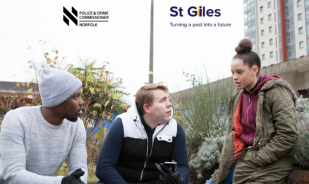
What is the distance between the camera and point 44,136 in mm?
1885

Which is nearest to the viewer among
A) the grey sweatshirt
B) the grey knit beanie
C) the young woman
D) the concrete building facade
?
the grey sweatshirt

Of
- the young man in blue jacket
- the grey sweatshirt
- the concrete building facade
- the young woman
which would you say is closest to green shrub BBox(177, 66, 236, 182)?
the young woman

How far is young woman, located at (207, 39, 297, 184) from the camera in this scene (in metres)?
2.17

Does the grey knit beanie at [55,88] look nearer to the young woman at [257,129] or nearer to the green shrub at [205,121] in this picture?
the young woman at [257,129]

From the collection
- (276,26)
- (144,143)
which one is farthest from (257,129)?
(276,26)

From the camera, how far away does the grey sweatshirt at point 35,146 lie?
5.55 feet

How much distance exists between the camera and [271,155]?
7.08 ft

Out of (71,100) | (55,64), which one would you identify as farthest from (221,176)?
(55,64)

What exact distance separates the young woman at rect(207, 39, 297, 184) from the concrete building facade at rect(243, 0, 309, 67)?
4638cm

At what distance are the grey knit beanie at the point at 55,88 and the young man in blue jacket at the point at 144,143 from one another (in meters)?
0.59

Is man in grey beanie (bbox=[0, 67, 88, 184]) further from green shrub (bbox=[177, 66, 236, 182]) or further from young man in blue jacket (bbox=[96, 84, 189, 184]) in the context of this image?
green shrub (bbox=[177, 66, 236, 182])

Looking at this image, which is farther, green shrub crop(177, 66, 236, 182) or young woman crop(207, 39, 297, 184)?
green shrub crop(177, 66, 236, 182)

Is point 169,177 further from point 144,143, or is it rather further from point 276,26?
point 276,26

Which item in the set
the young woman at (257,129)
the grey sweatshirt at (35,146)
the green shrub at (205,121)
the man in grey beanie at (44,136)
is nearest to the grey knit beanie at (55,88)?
the man in grey beanie at (44,136)
